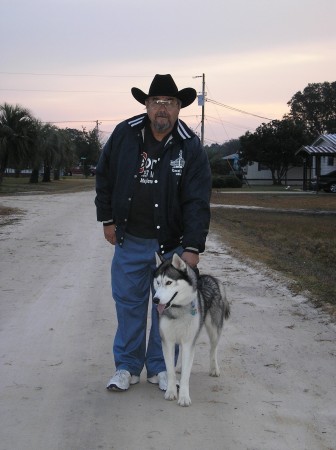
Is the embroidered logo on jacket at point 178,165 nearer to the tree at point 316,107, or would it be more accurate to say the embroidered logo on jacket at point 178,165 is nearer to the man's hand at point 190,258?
the man's hand at point 190,258

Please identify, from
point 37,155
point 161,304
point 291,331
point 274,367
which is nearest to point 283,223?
point 291,331

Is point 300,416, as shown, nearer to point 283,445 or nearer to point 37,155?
point 283,445

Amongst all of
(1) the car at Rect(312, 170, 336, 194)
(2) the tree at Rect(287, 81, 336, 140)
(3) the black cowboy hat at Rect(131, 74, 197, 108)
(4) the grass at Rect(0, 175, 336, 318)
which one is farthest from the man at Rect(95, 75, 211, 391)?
(2) the tree at Rect(287, 81, 336, 140)

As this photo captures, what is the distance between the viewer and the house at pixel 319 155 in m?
42.7

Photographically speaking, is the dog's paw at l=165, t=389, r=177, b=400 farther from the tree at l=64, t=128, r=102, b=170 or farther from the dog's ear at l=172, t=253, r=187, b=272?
the tree at l=64, t=128, r=102, b=170

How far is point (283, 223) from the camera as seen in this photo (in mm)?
19828

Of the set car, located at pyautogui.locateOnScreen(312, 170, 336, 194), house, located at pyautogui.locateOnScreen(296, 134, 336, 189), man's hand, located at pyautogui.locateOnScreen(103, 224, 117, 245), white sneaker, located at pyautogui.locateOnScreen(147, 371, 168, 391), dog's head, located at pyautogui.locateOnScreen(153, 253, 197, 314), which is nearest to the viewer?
dog's head, located at pyautogui.locateOnScreen(153, 253, 197, 314)

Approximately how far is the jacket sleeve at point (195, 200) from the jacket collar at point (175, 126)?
0.25 feet

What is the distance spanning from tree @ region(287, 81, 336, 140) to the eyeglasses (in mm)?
90236

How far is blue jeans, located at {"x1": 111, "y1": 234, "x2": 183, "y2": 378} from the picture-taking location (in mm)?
4820

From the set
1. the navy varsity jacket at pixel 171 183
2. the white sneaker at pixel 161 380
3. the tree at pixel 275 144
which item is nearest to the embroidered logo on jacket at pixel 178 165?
the navy varsity jacket at pixel 171 183

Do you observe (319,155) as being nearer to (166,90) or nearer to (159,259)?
(166,90)

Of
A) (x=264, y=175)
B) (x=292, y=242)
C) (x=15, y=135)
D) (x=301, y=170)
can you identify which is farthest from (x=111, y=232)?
(x=264, y=175)

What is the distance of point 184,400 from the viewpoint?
14.5ft
